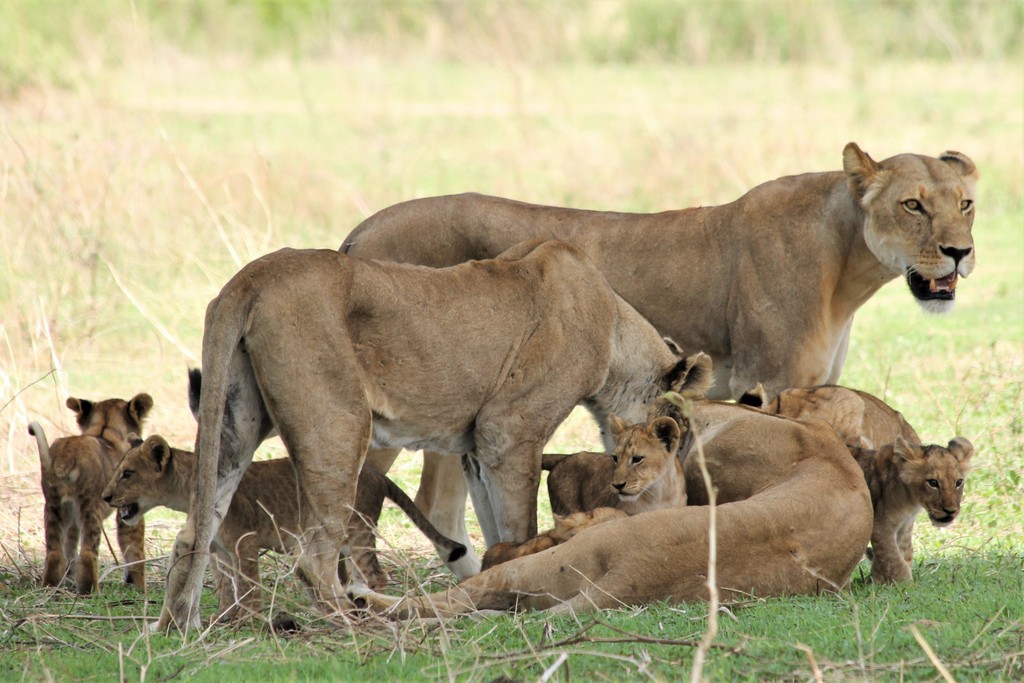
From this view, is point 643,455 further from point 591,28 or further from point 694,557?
point 591,28

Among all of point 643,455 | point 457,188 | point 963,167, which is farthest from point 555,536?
point 457,188

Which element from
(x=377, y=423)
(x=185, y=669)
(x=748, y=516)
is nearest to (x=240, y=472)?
(x=377, y=423)

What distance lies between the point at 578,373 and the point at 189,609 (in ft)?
6.43

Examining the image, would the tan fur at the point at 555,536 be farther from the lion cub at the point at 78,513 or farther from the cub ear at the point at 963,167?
the cub ear at the point at 963,167

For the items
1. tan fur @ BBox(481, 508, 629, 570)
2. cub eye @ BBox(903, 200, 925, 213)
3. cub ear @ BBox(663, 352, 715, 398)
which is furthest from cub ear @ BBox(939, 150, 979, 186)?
tan fur @ BBox(481, 508, 629, 570)

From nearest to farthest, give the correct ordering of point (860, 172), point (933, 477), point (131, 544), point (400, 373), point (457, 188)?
point (400, 373), point (933, 477), point (131, 544), point (860, 172), point (457, 188)

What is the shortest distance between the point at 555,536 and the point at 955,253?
2.58m

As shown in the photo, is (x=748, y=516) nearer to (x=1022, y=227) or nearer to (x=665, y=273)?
(x=665, y=273)

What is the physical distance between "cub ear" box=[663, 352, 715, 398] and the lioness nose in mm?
Answer: 1323

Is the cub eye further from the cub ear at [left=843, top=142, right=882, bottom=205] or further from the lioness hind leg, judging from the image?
the lioness hind leg

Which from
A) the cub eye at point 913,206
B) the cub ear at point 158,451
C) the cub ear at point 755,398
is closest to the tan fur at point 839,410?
the cub ear at point 755,398

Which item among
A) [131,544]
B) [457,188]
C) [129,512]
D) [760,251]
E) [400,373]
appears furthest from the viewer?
[457,188]

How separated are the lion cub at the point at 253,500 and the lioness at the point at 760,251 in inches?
46.5

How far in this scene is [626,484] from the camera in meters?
6.18
